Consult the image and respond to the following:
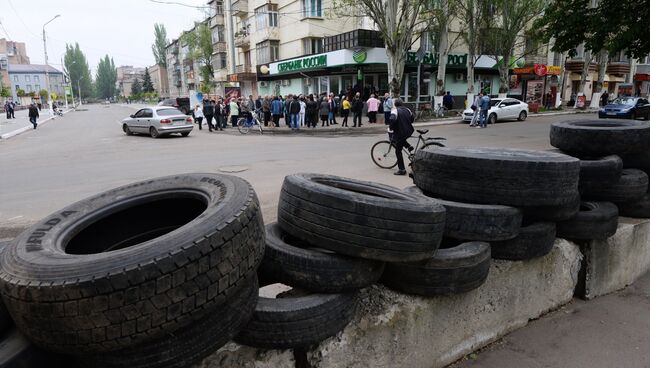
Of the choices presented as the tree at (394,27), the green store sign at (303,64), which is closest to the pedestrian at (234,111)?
the tree at (394,27)

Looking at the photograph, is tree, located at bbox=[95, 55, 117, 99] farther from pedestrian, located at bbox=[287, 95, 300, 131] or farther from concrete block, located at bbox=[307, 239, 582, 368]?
concrete block, located at bbox=[307, 239, 582, 368]

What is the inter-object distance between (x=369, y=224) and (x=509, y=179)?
1325mm

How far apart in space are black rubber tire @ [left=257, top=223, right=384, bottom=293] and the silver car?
1967cm

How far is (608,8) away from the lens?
13.9 meters

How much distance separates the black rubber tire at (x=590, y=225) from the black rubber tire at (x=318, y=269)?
201 centimetres

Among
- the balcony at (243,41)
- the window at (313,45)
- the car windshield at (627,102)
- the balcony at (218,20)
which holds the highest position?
the balcony at (218,20)

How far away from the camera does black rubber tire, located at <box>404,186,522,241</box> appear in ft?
10.2

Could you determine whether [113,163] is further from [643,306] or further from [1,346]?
[643,306]

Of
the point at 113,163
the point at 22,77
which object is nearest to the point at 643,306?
the point at 113,163

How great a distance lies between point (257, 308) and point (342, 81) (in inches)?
1303

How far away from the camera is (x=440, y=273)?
2.80 m

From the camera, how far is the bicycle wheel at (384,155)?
10703mm

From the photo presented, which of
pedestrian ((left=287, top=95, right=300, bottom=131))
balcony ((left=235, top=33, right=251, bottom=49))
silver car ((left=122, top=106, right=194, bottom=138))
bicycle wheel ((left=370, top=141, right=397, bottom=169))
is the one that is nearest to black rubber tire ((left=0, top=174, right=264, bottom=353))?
bicycle wheel ((left=370, top=141, right=397, bottom=169))

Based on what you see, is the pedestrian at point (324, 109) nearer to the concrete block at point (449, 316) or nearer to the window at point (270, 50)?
the window at point (270, 50)
